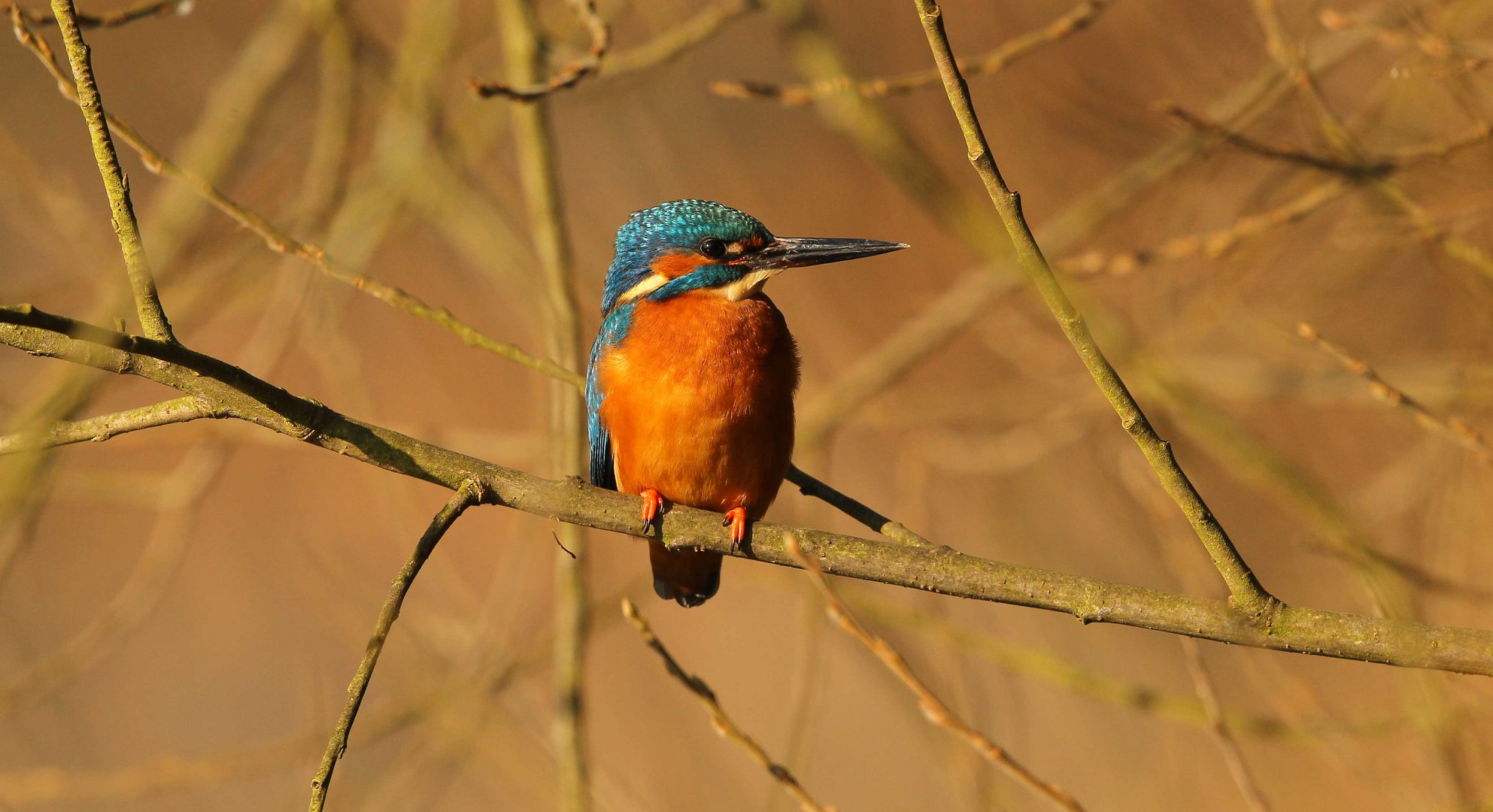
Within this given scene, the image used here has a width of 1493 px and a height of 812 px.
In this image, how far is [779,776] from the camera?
2.19 meters

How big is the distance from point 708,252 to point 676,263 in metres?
0.10

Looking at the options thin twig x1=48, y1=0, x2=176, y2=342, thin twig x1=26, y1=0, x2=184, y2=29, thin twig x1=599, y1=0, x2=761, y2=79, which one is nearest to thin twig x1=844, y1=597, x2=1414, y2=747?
thin twig x1=599, y1=0, x2=761, y2=79

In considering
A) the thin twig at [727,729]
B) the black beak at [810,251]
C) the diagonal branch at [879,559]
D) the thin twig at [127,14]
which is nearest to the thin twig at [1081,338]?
the diagonal branch at [879,559]

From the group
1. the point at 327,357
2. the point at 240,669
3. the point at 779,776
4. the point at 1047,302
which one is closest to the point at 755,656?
the point at 240,669

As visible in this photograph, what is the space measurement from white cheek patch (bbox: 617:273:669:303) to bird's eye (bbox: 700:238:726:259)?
0.14m

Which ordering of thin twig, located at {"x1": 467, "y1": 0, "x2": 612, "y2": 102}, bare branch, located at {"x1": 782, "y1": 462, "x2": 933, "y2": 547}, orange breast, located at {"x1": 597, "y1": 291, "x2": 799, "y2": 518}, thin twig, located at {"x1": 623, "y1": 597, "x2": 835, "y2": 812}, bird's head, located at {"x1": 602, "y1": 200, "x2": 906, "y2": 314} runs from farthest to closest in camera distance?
bird's head, located at {"x1": 602, "y1": 200, "x2": 906, "y2": 314}
orange breast, located at {"x1": 597, "y1": 291, "x2": 799, "y2": 518}
thin twig, located at {"x1": 467, "y1": 0, "x2": 612, "y2": 102}
bare branch, located at {"x1": 782, "y1": 462, "x2": 933, "y2": 547}
thin twig, located at {"x1": 623, "y1": 597, "x2": 835, "y2": 812}

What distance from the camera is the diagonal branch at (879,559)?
194cm

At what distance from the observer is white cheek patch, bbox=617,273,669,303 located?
3.41 m

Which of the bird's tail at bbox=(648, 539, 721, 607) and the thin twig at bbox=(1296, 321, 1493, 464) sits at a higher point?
the bird's tail at bbox=(648, 539, 721, 607)

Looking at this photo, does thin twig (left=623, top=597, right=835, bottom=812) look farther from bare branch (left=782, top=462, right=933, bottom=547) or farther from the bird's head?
the bird's head

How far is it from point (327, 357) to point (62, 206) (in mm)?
958

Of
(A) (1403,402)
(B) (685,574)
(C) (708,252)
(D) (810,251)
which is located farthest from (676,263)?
(A) (1403,402)

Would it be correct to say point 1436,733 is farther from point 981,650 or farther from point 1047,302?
point 1047,302

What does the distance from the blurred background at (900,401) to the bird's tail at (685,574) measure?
228mm
